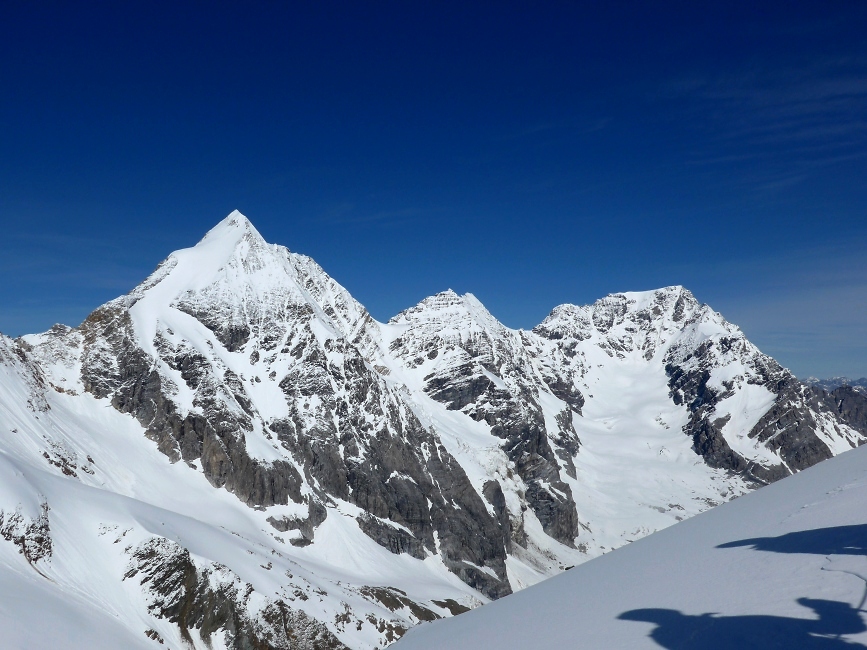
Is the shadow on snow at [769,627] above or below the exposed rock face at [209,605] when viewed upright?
above

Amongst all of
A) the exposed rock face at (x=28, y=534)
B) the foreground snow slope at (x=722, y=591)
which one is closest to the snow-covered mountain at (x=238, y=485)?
the exposed rock face at (x=28, y=534)

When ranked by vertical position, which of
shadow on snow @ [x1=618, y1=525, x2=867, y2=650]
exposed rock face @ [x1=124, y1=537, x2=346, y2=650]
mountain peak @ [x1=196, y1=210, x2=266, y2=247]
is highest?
mountain peak @ [x1=196, y1=210, x2=266, y2=247]

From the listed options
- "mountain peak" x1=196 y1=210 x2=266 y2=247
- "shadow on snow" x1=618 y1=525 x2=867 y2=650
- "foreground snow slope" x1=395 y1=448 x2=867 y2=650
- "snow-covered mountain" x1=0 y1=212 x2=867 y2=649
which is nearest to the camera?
"shadow on snow" x1=618 y1=525 x2=867 y2=650

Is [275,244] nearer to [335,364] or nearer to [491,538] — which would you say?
[335,364]

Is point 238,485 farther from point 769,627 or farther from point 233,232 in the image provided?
point 769,627

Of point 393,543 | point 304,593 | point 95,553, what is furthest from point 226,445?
point 95,553

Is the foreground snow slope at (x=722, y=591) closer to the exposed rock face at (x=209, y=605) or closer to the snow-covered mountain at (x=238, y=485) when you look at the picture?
the snow-covered mountain at (x=238, y=485)

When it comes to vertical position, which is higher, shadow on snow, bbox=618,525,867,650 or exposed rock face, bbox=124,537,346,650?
shadow on snow, bbox=618,525,867,650

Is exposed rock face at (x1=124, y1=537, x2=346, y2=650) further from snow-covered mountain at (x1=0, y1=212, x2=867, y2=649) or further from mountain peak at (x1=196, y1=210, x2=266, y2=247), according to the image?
mountain peak at (x1=196, y1=210, x2=266, y2=247)

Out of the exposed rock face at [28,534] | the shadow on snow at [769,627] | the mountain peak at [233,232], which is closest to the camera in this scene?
the shadow on snow at [769,627]

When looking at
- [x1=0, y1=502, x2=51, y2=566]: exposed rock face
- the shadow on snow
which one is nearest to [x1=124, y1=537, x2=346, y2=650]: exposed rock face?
[x1=0, y1=502, x2=51, y2=566]: exposed rock face
